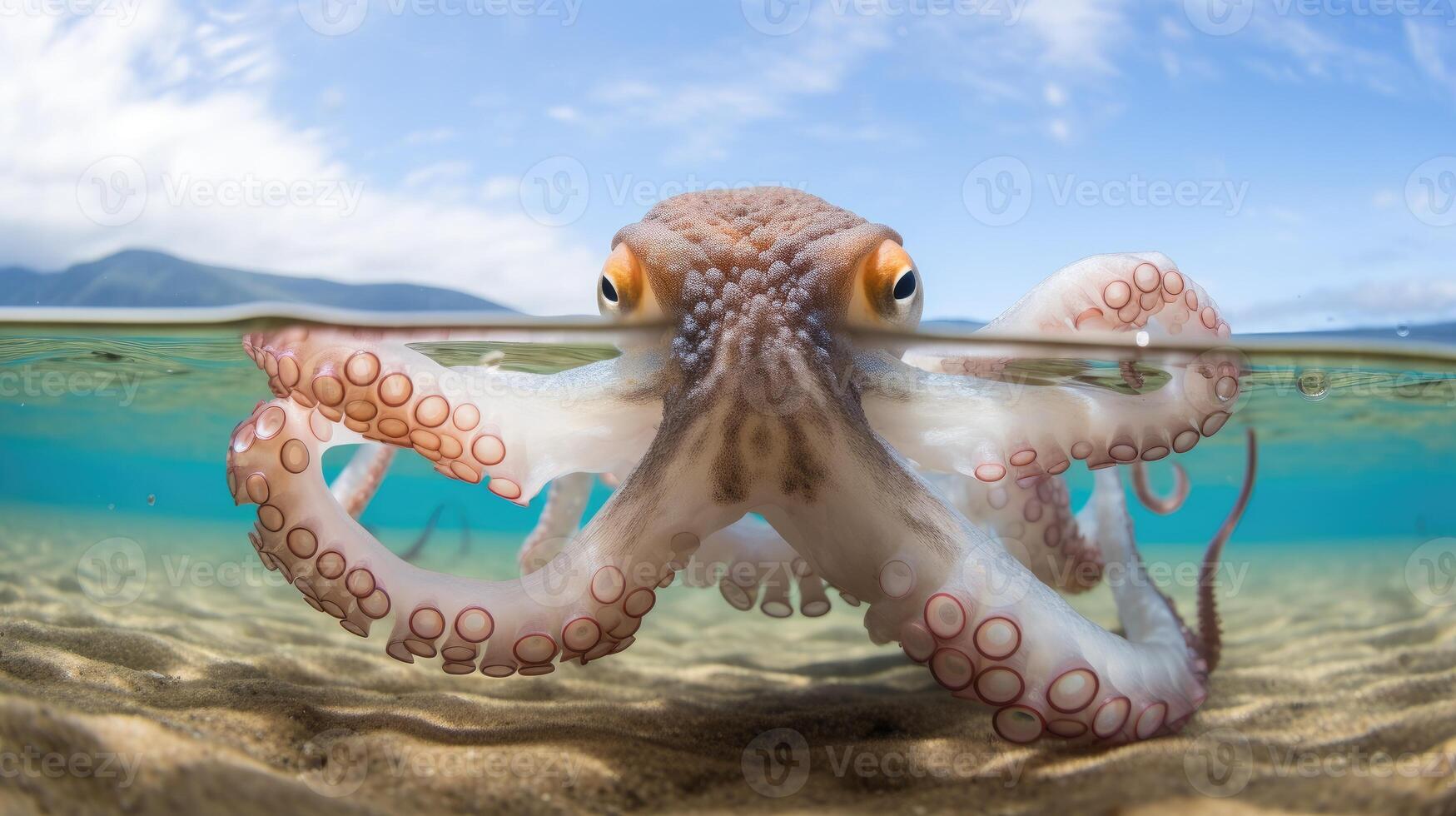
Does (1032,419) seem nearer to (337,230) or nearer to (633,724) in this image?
(633,724)

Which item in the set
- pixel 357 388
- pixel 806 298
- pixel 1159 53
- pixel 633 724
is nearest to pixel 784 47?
pixel 1159 53
